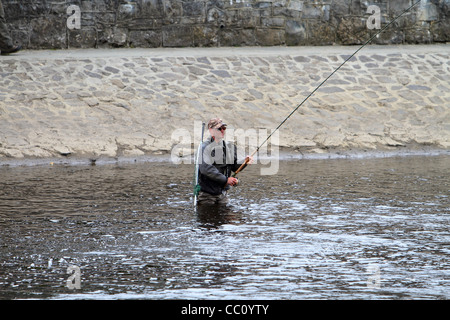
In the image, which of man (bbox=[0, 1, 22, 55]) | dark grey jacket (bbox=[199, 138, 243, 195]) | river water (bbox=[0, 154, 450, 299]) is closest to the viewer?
river water (bbox=[0, 154, 450, 299])

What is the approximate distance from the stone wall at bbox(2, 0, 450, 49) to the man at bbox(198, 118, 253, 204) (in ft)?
30.2

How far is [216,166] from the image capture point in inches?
413

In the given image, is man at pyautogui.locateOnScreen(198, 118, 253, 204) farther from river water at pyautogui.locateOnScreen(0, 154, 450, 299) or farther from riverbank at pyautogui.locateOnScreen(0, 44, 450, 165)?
riverbank at pyautogui.locateOnScreen(0, 44, 450, 165)

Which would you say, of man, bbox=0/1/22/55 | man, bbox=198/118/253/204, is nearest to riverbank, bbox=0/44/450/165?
man, bbox=0/1/22/55

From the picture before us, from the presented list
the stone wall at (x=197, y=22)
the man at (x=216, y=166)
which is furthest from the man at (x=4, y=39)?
the man at (x=216, y=166)

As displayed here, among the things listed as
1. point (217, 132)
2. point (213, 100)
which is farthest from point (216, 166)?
point (213, 100)

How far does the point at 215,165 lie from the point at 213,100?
6.64m

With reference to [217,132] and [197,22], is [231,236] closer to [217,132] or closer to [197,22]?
[217,132]

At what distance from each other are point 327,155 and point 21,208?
6942mm

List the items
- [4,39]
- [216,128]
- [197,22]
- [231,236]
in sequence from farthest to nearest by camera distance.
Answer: [197,22] → [4,39] → [216,128] → [231,236]

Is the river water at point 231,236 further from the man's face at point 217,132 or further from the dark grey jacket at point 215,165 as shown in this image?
the man's face at point 217,132

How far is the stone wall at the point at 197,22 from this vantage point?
19.2 metres

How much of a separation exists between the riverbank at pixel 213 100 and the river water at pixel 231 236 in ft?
7.00

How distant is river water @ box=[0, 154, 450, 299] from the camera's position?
22.9 ft
